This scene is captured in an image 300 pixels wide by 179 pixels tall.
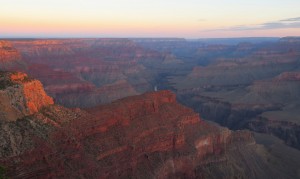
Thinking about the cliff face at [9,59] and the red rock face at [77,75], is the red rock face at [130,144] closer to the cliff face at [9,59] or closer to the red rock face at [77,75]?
the red rock face at [77,75]

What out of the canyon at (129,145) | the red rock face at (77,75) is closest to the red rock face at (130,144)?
the canyon at (129,145)

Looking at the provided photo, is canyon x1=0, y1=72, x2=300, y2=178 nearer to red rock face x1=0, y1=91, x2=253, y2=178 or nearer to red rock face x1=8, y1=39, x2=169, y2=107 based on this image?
red rock face x1=0, y1=91, x2=253, y2=178

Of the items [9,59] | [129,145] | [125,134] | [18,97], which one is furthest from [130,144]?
[9,59]

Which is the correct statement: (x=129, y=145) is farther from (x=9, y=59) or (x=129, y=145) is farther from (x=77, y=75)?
(x=77, y=75)

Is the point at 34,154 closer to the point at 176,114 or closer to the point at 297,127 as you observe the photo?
the point at 176,114

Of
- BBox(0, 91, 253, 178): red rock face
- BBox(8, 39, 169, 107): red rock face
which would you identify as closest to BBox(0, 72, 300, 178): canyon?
BBox(0, 91, 253, 178): red rock face

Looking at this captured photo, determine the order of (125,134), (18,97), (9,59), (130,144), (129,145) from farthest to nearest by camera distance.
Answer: (9,59) → (125,134) → (130,144) → (129,145) → (18,97)
